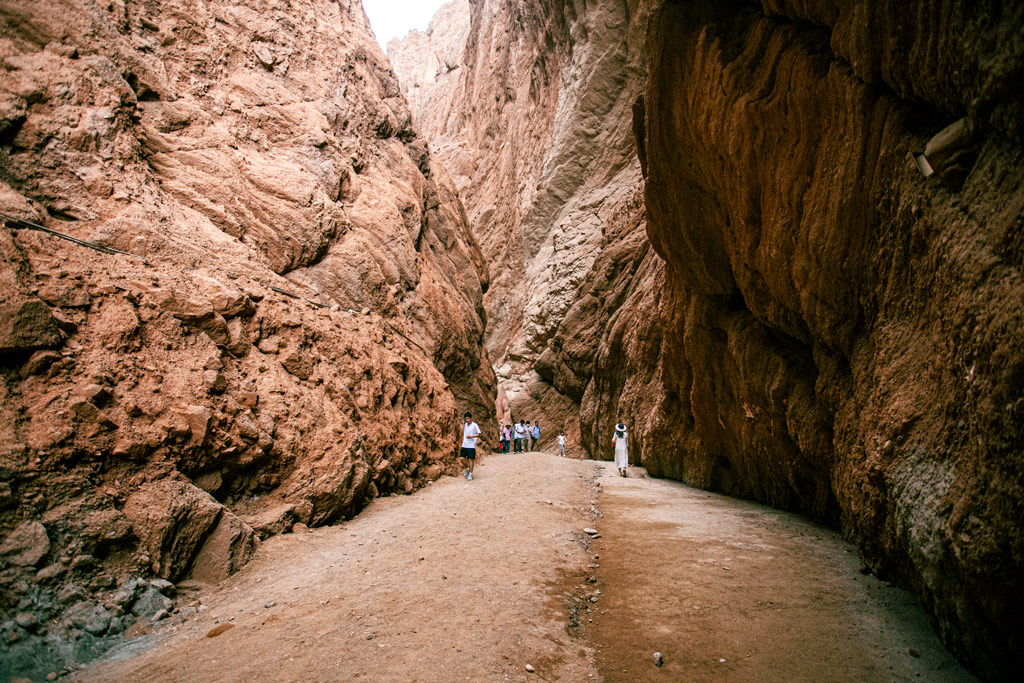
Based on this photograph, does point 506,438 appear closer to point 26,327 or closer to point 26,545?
point 26,327

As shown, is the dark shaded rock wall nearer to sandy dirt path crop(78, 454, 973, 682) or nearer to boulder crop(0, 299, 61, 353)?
sandy dirt path crop(78, 454, 973, 682)

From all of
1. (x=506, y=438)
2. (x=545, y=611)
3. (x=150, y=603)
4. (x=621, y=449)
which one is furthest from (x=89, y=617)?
(x=506, y=438)

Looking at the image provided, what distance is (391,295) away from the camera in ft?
37.4

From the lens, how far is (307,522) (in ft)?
18.6

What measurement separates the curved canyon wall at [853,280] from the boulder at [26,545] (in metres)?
5.50

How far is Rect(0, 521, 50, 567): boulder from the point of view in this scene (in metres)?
3.26

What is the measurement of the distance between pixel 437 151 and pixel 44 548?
48.1 metres

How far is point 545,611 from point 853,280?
151 inches

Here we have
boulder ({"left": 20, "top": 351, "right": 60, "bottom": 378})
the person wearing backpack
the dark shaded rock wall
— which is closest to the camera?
the dark shaded rock wall

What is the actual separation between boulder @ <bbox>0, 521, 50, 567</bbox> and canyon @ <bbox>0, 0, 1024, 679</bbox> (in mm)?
20

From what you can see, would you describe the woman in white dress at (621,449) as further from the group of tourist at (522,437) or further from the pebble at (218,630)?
the pebble at (218,630)

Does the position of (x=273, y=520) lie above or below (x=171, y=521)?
below

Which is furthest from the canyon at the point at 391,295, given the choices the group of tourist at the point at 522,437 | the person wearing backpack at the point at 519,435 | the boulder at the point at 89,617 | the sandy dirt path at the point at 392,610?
Result: the person wearing backpack at the point at 519,435

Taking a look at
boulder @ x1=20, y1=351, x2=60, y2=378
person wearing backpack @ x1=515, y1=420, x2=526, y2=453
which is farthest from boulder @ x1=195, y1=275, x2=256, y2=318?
person wearing backpack @ x1=515, y1=420, x2=526, y2=453
